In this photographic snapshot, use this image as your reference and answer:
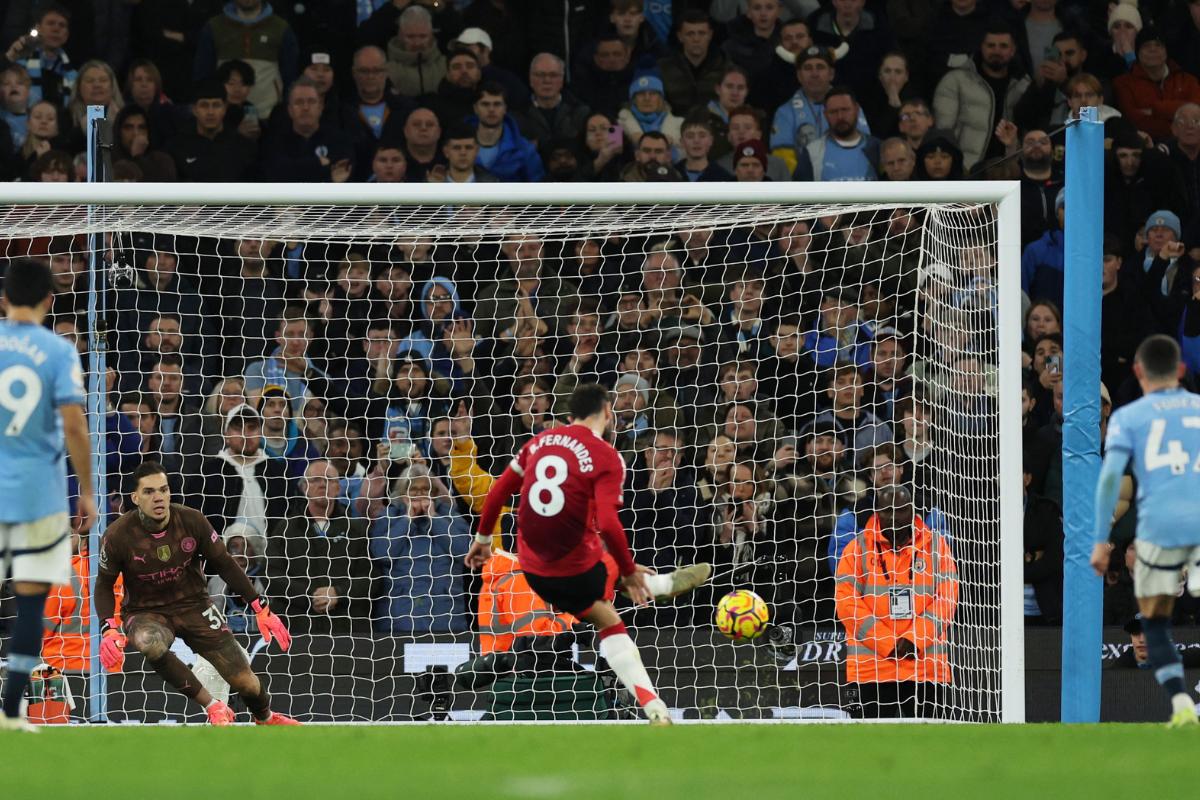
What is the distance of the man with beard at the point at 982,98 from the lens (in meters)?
12.9

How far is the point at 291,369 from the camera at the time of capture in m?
11.0

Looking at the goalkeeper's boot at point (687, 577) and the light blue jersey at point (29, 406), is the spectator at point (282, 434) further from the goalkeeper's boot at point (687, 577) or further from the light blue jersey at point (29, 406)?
the light blue jersey at point (29, 406)

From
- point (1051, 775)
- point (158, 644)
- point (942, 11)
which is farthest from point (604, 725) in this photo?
point (942, 11)

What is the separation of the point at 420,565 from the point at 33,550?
4025 mm

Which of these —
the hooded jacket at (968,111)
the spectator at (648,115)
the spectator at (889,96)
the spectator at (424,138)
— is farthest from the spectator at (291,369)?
the hooded jacket at (968,111)

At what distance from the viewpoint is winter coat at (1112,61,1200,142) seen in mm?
13273

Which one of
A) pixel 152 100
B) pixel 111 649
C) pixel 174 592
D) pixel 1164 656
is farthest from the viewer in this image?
pixel 152 100

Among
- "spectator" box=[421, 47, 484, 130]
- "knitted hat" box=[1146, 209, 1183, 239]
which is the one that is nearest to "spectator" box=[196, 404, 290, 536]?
"spectator" box=[421, 47, 484, 130]

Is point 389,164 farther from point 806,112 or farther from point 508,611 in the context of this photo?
point 508,611

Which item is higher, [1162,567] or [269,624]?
[1162,567]

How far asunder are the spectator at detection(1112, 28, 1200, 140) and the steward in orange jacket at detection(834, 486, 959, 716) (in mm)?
5257

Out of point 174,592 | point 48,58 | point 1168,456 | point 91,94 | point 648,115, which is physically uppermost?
point 48,58

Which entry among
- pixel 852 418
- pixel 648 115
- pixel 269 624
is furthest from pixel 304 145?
pixel 852 418

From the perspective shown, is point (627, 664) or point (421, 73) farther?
point (421, 73)
